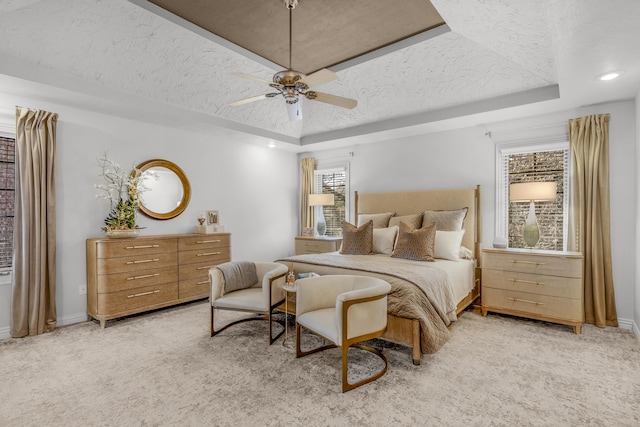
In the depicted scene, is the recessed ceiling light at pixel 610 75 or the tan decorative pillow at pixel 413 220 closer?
the recessed ceiling light at pixel 610 75

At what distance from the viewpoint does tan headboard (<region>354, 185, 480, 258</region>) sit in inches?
179

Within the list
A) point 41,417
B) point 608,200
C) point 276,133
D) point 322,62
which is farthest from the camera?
point 276,133

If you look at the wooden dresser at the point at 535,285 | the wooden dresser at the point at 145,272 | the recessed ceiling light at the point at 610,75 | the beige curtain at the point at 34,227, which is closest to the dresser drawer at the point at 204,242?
the wooden dresser at the point at 145,272

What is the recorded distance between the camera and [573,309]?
11.2 ft

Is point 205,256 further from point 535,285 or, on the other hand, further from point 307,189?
point 535,285

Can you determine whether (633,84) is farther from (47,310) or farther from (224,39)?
(47,310)

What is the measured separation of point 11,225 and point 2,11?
230 centimetres

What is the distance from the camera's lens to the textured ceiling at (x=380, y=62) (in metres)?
2.49

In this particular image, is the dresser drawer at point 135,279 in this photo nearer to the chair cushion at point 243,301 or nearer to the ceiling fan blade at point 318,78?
the chair cushion at point 243,301

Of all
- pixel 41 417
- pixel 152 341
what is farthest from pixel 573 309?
pixel 41 417

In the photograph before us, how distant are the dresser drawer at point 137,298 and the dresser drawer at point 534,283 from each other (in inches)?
156

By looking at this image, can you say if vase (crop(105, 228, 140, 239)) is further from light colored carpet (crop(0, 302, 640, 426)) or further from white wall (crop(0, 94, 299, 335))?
light colored carpet (crop(0, 302, 640, 426))

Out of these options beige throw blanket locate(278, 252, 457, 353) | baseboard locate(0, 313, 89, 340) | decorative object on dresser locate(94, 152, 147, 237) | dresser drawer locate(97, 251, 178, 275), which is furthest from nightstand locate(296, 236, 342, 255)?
baseboard locate(0, 313, 89, 340)

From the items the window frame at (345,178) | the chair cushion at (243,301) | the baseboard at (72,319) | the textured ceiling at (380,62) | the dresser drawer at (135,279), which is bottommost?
the baseboard at (72,319)
